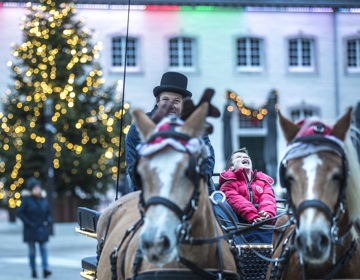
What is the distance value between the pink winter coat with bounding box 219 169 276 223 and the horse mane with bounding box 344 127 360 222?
2.25 meters

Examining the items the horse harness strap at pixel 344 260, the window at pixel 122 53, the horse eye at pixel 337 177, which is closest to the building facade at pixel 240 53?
the window at pixel 122 53

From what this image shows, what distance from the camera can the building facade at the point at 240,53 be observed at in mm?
41719

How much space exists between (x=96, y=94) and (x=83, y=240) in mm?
5708

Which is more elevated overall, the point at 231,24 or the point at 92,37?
the point at 231,24

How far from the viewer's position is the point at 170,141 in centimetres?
632

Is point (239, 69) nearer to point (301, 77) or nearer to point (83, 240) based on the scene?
point (301, 77)

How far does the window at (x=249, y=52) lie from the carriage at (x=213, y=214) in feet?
120

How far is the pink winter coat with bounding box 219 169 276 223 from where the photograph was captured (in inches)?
347

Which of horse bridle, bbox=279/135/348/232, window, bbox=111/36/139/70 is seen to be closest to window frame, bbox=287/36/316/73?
window, bbox=111/36/139/70

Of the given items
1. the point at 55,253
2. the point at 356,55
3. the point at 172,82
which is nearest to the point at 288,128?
the point at 172,82

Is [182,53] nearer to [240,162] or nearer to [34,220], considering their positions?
[34,220]

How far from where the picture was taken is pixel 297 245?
6.18m

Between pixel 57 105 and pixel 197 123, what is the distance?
26861 millimetres

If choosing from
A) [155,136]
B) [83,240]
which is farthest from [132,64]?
[155,136]
